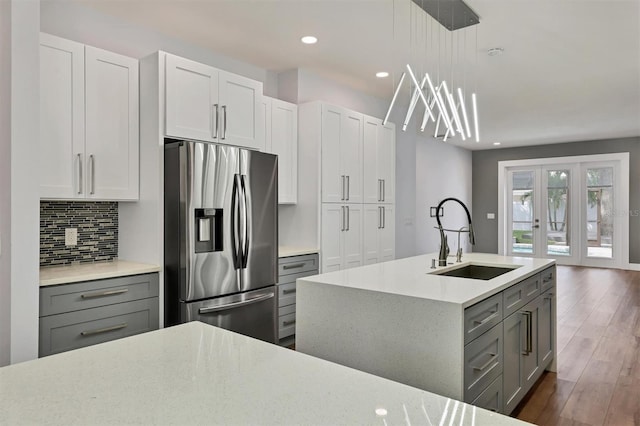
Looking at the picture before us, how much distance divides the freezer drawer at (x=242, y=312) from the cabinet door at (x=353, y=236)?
1.19 metres

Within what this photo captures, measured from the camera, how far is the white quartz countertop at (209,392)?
0.80 m

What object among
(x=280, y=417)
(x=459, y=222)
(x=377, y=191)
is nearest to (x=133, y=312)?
(x=280, y=417)

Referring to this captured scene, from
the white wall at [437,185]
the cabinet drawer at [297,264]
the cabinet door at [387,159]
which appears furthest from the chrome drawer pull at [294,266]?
the white wall at [437,185]

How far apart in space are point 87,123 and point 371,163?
290 centimetres

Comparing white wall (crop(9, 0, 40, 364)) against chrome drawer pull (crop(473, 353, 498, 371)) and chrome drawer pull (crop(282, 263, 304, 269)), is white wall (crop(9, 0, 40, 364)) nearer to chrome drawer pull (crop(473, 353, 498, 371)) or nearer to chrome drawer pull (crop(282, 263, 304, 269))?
chrome drawer pull (crop(282, 263, 304, 269))

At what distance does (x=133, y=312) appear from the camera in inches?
106

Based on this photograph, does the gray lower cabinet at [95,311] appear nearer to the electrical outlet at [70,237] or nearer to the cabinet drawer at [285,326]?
the electrical outlet at [70,237]

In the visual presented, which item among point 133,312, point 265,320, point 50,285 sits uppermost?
point 50,285

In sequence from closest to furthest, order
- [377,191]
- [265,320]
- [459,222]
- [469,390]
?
[469,390] < [265,320] < [377,191] < [459,222]

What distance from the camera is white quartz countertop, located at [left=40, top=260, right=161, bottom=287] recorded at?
238 cm

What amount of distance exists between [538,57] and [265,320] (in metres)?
3.42

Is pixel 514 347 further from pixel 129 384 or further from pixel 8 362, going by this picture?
pixel 8 362

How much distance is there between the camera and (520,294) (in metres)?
2.50

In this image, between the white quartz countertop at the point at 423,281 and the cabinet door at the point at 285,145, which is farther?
the cabinet door at the point at 285,145
